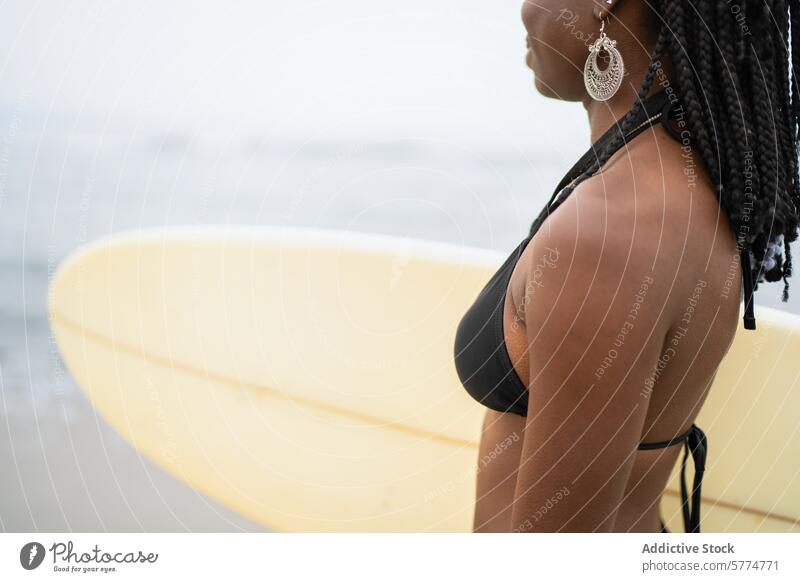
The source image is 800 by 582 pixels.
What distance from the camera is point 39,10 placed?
923 mm

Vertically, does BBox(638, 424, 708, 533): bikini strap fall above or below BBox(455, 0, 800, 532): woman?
below

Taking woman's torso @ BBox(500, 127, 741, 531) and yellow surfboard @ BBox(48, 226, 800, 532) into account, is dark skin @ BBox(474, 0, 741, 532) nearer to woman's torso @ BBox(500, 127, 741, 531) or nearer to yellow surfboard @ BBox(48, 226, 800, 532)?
woman's torso @ BBox(500, 127, 741, 531)

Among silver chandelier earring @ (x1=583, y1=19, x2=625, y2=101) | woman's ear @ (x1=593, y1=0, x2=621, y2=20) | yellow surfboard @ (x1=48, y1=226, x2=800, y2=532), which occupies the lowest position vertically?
yellow surfboard @ (x1=48, y1=226, x2=800, y2=532)

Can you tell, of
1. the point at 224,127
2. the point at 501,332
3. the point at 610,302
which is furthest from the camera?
the point at 224,127

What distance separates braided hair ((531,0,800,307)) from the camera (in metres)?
0.65

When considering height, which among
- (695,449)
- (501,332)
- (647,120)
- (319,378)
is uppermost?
(647,120)

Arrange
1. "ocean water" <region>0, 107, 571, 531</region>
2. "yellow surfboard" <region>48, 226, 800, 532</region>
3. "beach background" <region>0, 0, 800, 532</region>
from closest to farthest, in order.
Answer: "beach background" <region>0, 0, 800, 532</region>, "ocean water" <region>0, 107, 571, 531</region>, "yellow surfboard" <region>48, 226, 800, 532</region>

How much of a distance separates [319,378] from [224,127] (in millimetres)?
587

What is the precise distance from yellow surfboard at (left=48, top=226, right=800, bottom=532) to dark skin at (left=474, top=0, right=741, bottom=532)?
2.19 ft

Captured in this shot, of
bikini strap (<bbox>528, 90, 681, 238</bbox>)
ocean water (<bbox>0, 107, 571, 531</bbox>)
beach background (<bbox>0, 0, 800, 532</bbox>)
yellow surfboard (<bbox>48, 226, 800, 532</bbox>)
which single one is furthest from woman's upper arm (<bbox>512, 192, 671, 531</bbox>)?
yellow surfboard (<bbox>48, 226, 800, 532</bbox>)

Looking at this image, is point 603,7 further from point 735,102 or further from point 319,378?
point 319,378

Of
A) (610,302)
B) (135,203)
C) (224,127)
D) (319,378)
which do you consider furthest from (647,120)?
(135,203)

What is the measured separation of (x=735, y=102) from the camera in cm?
66

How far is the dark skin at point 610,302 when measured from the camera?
59cm
